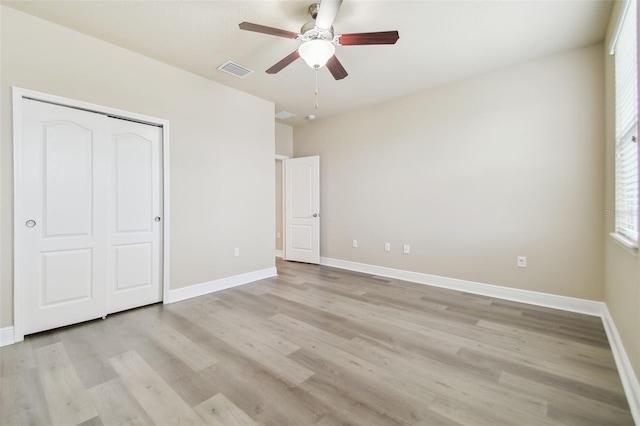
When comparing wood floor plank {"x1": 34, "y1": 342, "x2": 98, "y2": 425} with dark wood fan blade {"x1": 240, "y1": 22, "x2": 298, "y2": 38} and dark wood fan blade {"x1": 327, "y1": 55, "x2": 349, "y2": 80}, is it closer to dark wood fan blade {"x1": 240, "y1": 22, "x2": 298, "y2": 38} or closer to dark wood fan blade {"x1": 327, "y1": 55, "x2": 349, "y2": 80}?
dark wood fan blade {"x1": 240, "y1": 22, "x2": 298, "y2": 38}

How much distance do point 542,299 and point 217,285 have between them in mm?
4097

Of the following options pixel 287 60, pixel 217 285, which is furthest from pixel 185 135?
pixel 217 285

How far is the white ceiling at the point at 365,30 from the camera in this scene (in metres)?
2.37

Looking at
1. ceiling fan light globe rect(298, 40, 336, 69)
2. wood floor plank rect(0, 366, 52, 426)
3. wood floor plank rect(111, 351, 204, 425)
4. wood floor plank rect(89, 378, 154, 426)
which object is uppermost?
ceiling fan light globe rect(298, 40, 336, 69)

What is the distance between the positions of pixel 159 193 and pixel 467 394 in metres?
3.58

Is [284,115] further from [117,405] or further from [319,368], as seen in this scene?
[117,405]

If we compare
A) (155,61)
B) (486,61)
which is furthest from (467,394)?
(155,61)

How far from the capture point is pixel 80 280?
2.75m

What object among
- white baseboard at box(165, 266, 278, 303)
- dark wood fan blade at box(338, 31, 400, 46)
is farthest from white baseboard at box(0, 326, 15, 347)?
dark wood fan blade at box(338, 31, 400, 46)

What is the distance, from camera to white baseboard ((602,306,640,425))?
5.02 ft

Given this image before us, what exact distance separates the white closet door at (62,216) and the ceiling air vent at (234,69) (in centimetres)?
146

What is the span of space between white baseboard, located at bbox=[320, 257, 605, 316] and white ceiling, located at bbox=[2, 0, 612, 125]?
2.78 m

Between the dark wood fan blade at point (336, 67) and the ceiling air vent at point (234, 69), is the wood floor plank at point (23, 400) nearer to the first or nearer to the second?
the dark wood fan blade at point (336, 67)

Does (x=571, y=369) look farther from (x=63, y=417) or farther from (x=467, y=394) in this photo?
(x=63, y=417)
